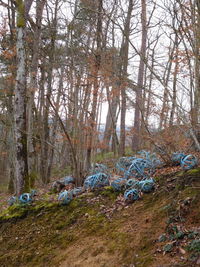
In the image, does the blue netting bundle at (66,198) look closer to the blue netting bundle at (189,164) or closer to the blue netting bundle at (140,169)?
the blue netting bundle at (140,169)

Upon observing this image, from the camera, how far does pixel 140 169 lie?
5160 millimetres

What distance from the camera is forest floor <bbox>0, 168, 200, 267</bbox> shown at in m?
2.79

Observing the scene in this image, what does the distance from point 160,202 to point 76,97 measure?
12.4 feet

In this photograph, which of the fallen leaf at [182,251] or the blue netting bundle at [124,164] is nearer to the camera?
the fallen leaf at [182,251]

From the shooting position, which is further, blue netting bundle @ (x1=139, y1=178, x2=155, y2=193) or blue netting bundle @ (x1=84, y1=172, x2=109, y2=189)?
blue netting bundle @ (x1=84, y1=172, x2=109, y2=189)

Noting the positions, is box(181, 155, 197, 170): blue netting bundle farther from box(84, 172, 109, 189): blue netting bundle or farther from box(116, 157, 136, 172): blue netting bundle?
box(116, 157, 136, 172): blue netting bundle

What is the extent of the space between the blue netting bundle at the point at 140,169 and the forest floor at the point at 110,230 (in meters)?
0.30

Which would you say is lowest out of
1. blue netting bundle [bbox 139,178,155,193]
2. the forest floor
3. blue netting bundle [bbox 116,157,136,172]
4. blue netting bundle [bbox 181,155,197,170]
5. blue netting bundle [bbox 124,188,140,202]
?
the forest floor

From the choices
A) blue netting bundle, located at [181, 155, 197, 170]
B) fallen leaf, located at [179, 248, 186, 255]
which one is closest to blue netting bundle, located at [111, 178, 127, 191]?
blue netting bundle, located at [181, 155, 197, 170]

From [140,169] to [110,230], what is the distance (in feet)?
6.04

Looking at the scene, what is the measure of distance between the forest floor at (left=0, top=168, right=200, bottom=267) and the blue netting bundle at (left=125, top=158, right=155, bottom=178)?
1.00 feet

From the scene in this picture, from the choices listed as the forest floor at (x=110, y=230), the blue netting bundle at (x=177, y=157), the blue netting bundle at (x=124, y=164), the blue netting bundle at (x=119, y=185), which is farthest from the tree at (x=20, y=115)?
the blue netting bundle at (x=177, y=157)

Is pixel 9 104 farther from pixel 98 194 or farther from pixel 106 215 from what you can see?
pixel 106 215

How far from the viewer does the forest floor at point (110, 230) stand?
9.17ft
